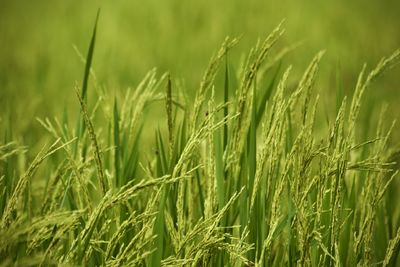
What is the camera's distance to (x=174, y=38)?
450cm

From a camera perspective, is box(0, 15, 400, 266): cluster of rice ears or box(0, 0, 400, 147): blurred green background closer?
box(0, 15, 400, 266): cluster of rice ears

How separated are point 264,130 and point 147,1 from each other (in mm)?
3953

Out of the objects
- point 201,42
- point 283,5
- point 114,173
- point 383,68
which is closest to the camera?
point 383,68

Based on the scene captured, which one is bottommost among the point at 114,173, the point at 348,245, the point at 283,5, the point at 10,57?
the point at 348,245

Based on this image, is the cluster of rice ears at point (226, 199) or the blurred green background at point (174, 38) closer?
the cluster of rice ears at point (226, 199)

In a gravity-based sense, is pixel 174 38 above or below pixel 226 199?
above

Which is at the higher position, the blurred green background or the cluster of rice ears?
the blurred green background

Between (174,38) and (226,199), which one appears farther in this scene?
(174,38)

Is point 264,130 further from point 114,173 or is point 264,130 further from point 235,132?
point 114,173

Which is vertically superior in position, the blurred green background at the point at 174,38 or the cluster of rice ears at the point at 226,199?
the blurred green background at the point at 174,38

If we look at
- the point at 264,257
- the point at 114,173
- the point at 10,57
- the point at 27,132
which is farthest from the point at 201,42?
the point at 264,257

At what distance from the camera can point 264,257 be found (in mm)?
1398

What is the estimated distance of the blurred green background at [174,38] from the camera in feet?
13.3

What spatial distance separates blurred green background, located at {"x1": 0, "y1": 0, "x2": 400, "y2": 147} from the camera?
404cm
